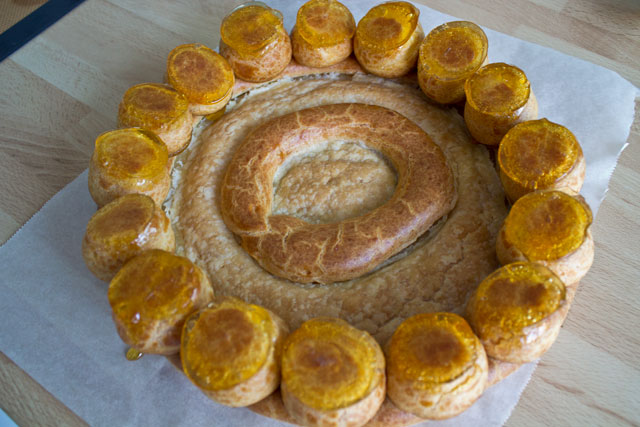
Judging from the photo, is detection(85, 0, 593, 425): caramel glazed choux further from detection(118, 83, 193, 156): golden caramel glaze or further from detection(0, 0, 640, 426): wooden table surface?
detection(0, 0, 640, 426): wooden table surface

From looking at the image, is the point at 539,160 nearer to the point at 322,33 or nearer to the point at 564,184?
the point at 564,184

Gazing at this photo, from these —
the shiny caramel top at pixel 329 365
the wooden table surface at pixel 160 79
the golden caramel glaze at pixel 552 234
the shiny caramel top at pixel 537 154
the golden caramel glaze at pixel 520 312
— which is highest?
the shiny caramel top at pixel 537 154

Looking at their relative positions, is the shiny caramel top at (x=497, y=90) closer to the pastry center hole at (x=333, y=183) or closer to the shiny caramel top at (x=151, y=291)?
the pastry center hole at (x=333, y=183)

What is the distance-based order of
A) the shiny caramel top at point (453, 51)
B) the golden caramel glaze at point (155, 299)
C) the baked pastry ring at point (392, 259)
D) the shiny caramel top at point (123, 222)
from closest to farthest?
the golden caramel glaze at point (155, 299) < the shiny caramel top at point (123, 222) < the baked pastry ring at point (392, 259) < the shiny caramel top at point (453, 51)

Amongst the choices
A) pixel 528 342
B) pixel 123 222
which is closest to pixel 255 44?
pixel 123 222

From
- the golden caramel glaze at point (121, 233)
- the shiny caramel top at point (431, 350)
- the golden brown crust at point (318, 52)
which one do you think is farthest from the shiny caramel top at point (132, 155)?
the shiny caramel top at point (431, 350)

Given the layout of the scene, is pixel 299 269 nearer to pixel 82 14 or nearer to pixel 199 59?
pixel 199 59

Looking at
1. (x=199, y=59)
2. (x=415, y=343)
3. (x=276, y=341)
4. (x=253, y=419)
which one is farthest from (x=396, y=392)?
(x=199, y=59)
